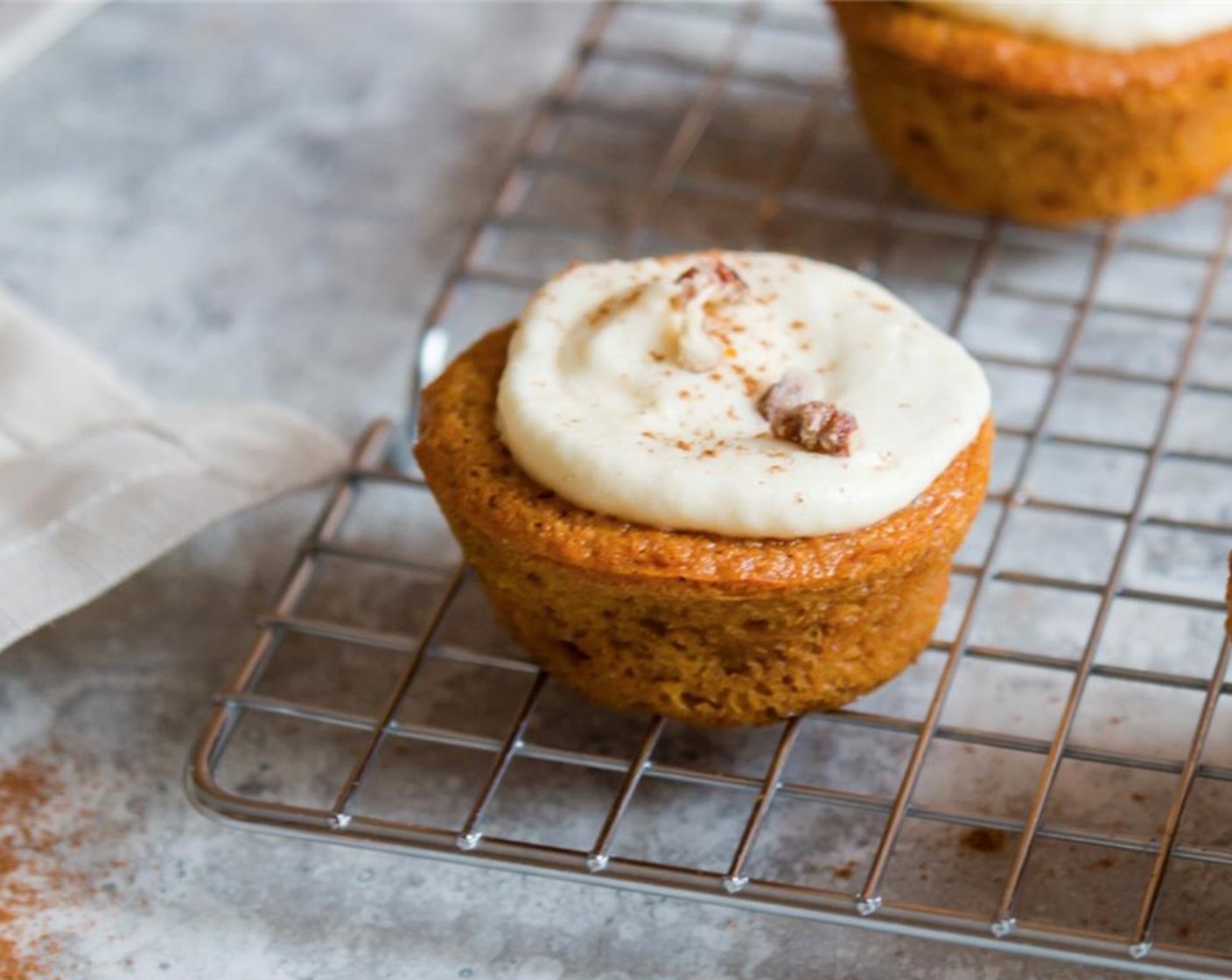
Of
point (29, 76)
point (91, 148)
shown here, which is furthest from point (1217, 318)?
point (29, 76)

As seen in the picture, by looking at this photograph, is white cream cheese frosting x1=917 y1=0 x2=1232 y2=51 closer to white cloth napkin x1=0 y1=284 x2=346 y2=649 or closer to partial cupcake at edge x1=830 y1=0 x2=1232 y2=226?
partial cupcake at edge x1=830 y1=0 x2=1232 y2=226

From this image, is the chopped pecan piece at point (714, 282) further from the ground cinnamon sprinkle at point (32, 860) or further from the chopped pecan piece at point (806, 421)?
the ground cinnamon sprinkle at point (32, 860)

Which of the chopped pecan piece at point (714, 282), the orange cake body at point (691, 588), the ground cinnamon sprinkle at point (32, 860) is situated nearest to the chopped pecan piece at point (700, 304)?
the chopped pecan piece at point (714, 282)

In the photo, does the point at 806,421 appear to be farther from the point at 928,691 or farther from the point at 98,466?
the point at 98,466

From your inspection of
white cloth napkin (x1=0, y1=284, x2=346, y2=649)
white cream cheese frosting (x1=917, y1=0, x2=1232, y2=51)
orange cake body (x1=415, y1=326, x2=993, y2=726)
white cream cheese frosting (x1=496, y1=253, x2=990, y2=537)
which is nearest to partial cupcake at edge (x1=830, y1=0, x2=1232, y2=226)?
white cream cheese frosting (x1=917, y1=0, x2=1232, y2=51)

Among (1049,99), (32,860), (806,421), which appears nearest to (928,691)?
(806,421)
